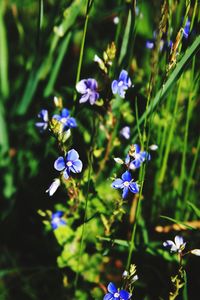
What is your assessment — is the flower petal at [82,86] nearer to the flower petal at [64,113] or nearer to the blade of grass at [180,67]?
the flower petal at [64,113]

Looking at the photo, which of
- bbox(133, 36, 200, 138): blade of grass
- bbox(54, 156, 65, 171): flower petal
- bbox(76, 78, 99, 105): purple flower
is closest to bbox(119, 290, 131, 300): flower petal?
bbox(54, 156, 65, 171): flower petal

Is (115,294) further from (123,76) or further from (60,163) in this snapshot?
(123,76)

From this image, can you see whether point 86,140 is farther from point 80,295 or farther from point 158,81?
point 80,295

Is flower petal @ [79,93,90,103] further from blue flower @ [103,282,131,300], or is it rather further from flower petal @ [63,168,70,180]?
blue flower @ [103,282,131,300]

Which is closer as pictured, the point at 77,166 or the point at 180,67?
the point at 77,166

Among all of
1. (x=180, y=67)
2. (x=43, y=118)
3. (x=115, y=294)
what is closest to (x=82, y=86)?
(x=43, y=118)

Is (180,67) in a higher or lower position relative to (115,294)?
higher

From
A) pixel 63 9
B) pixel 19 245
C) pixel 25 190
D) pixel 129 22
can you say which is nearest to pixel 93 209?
pixel 25 190

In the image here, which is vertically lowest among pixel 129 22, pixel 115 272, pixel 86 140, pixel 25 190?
pixel 115 272

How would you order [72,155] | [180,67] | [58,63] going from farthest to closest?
[58,63] < [180,67] < [72,155]

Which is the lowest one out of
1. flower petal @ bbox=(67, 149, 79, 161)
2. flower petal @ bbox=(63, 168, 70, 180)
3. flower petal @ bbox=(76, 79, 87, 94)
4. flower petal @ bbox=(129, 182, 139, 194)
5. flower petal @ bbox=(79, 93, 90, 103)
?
flower petal @ bbox=(129, 182, 139, 194)

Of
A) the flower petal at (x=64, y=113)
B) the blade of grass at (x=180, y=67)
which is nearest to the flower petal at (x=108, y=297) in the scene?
the blade of grass at (x=180, y=67)
